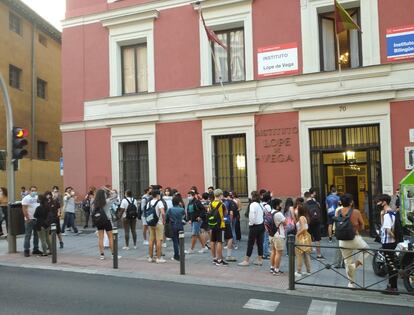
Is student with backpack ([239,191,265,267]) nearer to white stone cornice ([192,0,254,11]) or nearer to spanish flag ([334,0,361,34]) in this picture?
spanish flag ([334,0,361,34])

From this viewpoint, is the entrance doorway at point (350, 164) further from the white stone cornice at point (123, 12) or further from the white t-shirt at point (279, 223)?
the white stone cornice at point (123, 12)

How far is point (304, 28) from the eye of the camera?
1523 centimetres

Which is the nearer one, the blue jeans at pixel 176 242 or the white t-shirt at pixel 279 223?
the white t-shirt at pixel 279 223

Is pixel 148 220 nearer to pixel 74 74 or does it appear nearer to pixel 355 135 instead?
pixel 355 135

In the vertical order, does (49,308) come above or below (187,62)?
below

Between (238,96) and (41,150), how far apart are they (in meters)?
17.1

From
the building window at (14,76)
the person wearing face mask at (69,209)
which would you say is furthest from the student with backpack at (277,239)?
the building window at (14,76)

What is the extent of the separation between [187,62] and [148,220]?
766cm

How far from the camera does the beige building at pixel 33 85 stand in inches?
1022

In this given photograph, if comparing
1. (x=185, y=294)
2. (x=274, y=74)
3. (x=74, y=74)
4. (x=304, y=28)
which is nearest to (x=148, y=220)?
(x=185, y=294)

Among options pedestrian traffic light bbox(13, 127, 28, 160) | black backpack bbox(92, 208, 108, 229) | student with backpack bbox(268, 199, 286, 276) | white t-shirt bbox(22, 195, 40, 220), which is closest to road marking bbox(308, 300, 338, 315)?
student with backpack bbox(268, 199, 286, 276)

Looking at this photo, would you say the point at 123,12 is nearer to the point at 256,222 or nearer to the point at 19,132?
the point at 19,132

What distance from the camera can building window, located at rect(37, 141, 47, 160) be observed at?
94.4 feet

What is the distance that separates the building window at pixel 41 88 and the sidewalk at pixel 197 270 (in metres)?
17.7
